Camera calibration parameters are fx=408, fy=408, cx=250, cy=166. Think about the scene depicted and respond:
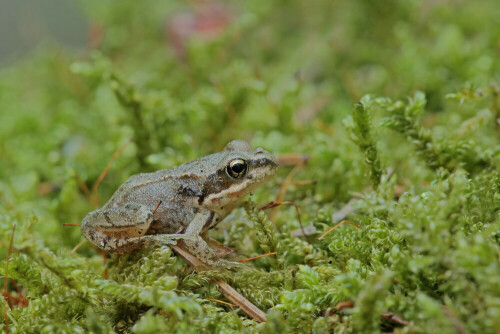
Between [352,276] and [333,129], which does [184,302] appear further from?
[333,129]

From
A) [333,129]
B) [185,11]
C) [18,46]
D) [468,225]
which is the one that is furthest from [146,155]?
[18,46]

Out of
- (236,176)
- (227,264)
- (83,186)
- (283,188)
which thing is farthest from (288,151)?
(83,186)

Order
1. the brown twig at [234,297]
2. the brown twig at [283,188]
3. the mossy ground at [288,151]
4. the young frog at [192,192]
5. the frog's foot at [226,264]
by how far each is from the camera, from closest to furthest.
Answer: the mossy ground at [288,151], the brown twig at [234,297], the frog's foot at [226,264], the young frog at [192,192], the brown twig at [283,188]

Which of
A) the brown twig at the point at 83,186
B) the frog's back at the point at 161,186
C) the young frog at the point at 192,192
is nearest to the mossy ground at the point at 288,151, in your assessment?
the brown twig at the point at 83,186

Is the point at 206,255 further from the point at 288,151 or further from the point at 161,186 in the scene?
the point at 288,151

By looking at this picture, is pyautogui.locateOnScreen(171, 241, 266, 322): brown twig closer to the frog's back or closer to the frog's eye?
the frog's back

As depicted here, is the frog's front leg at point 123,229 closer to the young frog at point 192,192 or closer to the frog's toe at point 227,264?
the young frog at point 192,192
